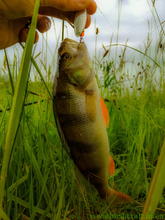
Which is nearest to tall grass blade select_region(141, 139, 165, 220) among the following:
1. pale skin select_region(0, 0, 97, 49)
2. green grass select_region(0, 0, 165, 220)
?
green grass select_region(0, 0, 165, 220)

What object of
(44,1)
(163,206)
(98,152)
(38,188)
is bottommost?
(163,206)

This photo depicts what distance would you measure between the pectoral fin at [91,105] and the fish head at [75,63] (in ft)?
0.24

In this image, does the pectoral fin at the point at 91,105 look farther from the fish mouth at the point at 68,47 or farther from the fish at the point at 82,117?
the fish mouth at the point at 68,47

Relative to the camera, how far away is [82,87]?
1.12 metres

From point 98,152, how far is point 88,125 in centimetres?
18

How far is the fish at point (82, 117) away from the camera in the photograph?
0.98 metres

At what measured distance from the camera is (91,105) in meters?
1.05

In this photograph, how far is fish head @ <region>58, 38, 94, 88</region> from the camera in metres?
1.13

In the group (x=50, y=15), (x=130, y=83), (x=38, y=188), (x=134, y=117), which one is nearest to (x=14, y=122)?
(x=38, y=188)

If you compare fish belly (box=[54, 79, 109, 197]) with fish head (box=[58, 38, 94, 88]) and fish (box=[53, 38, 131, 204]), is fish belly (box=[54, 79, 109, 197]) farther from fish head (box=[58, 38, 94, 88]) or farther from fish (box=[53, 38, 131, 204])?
fish head (box=[58, 38, 94, 88])

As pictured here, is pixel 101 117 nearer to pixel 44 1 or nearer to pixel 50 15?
pixel 44 1

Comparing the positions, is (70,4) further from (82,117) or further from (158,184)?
(158,184)

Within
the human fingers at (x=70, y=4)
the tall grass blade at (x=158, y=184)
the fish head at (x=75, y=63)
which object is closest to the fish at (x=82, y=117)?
the fish head at (x=75, y=63)

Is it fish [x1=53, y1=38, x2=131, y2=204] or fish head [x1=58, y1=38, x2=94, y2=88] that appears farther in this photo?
fish head [x1=58, y1=38, x2=94, y2=88]
